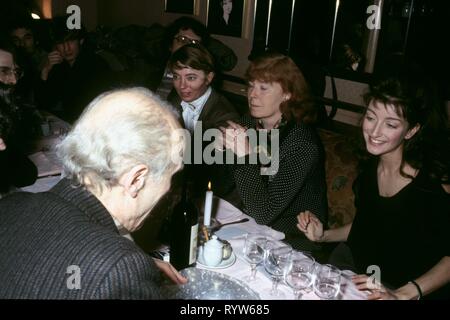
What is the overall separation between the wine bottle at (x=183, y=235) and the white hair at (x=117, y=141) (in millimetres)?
389

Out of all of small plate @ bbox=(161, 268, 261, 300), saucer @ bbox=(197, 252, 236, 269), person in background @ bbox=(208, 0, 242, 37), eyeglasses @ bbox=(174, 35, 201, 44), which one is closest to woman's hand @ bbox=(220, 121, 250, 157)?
saucer @ bbox=(197, 252, 236, 269)

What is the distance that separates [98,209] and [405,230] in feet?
4.76

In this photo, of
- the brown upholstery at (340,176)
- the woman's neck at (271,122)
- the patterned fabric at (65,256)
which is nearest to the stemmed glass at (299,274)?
the patterned fabric at (65,256)

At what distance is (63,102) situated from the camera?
410 cm

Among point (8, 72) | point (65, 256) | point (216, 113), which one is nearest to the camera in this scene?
point (65, 256)

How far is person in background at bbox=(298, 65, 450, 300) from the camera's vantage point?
67.5 inches

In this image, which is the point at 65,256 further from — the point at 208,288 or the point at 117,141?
the point at 208,288

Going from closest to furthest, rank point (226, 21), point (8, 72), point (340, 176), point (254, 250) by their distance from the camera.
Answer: point (254, 250) → point (340, 176) → point (8, 72) → point (226, 21)

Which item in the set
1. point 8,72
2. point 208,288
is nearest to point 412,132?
point 208,288

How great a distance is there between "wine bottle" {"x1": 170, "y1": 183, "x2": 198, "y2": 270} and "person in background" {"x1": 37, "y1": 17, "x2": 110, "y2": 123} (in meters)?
2.90

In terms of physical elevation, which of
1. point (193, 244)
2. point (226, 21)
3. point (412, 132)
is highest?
point (226, 21)

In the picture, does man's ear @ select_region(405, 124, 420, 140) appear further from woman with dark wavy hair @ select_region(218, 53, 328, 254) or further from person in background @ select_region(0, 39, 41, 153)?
person in background @ select_region(0, 39, 41, 153)

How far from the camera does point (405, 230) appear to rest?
1.80 metres

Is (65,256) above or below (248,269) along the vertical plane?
above
